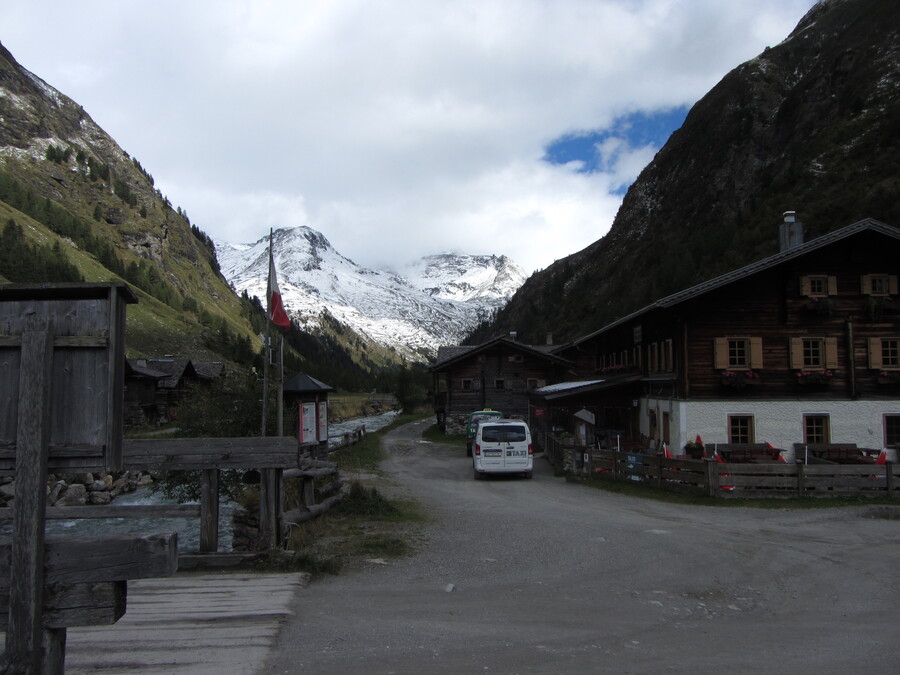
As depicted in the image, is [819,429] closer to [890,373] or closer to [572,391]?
[890,373]

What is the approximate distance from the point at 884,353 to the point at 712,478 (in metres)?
11.4

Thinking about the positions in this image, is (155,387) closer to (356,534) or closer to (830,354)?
(830,354)

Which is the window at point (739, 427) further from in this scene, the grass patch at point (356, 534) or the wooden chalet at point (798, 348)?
the grass patch at point (356, 534)

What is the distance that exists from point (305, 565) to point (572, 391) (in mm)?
22549

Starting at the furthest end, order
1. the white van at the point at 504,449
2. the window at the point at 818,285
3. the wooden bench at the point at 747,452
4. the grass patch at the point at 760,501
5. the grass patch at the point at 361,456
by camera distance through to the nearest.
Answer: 1. the grass patch at the point at 361,456
2. the window at the point at 818,285
3. the white van at the point at 504,449
4. the wooden bench at the point at 747,452
5. the grass patch at the point at 760,501

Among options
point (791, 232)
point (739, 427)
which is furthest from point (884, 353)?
point (791, 232)

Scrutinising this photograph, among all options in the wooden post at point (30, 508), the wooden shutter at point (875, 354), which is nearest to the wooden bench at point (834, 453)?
the wooden shutter at point (875, 354)

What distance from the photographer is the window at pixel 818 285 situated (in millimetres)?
24391

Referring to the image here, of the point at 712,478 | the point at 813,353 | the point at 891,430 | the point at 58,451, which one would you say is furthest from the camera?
the point at 813,353

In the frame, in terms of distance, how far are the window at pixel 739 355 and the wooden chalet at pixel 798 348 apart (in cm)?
4

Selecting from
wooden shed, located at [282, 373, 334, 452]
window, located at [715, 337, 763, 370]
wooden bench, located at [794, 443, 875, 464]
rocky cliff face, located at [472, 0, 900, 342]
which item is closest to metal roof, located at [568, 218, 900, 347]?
window, located at [715, 337, 763, 370]

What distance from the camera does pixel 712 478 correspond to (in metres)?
17.7

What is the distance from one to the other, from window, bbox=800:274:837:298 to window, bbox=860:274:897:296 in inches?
40.8

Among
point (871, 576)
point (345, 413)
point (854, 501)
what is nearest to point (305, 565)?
point (871, 576)
